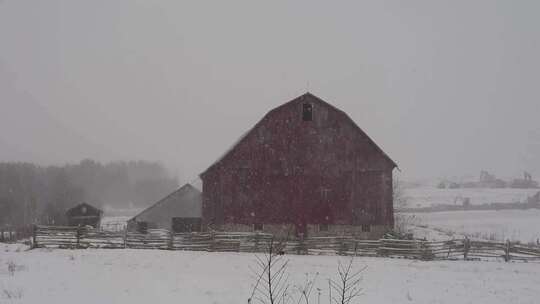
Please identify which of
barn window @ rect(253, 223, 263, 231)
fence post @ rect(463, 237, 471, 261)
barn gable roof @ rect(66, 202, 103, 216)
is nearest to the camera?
fence post @ rect(463, 237, 471, 261)

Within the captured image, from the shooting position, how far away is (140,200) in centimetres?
14750

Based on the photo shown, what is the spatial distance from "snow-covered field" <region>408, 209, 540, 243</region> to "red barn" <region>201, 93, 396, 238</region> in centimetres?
1678

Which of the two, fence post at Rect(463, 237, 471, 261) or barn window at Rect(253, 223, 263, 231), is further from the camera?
barn window at Rect(253, 223, 263, 231)

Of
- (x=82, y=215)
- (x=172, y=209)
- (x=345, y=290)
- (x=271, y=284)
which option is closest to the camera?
(x=345, y=290)

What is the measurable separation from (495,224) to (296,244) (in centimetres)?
4072

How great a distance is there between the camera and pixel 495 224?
2212 inches

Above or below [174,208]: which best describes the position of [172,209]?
below

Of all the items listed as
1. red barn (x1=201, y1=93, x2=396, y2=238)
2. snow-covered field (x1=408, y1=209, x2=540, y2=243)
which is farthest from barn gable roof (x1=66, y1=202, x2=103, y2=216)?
snow-covered field (x1=408, y1=209, x2=540, y2=243)

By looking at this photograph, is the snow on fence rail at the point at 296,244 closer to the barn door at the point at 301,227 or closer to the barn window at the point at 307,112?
the barn door at the point at 301,227

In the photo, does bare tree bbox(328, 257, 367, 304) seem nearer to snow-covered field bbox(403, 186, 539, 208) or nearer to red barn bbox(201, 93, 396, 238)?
red barn bbox(201, 93, 396, 238)

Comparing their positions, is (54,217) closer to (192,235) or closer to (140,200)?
(192,235)

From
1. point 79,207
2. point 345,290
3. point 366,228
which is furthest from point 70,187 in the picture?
point 345,290

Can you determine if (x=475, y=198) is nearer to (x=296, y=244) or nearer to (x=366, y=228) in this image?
(x=366, y=228)

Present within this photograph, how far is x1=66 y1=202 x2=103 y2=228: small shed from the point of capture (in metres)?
53.6
